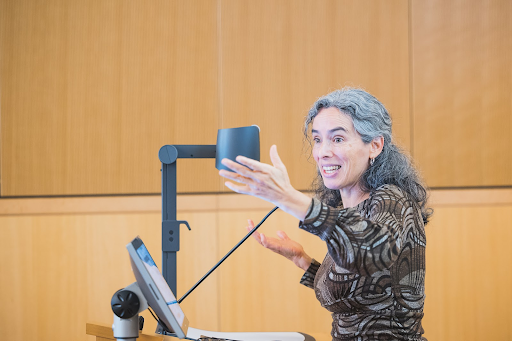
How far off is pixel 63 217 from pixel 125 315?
6.14ft

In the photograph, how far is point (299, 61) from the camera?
9.59 ft

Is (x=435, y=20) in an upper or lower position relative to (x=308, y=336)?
upper

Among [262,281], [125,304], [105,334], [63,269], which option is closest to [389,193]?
[125,304]

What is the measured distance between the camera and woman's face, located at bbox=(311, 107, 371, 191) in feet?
4.62

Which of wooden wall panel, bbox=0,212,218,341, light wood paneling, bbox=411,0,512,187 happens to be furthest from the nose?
light wood paneling, bbox=411,0,512,187

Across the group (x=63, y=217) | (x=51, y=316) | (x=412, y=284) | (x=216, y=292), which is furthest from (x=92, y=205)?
(x=412, y=284)

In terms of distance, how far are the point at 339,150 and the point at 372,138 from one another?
11 centimetres

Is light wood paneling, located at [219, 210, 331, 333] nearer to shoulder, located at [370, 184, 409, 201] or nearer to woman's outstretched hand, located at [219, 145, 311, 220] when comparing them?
shoulder, located at [370, 184, 409, 201]

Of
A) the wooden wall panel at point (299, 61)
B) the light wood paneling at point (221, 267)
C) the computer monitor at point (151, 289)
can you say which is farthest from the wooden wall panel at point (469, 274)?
the computer monitor at point (151, 289)

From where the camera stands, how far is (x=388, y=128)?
4.81 feet

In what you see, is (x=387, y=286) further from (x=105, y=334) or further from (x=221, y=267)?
(x=221, y=267)

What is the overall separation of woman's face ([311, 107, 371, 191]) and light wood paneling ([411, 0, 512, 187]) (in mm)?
1690

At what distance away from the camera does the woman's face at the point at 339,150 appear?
4.62ft

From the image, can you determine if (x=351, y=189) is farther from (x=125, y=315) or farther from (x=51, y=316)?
(x=51, y=316)
